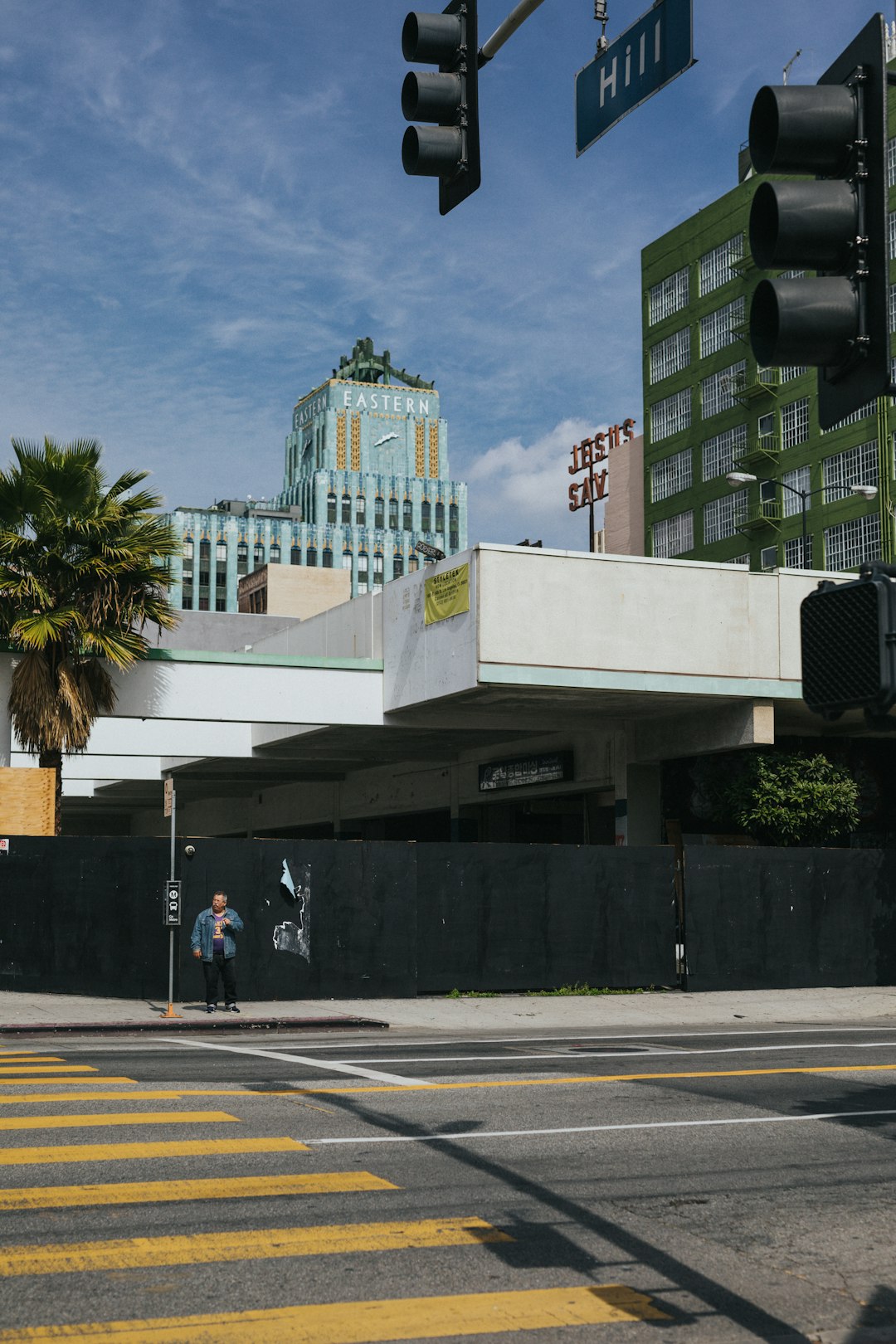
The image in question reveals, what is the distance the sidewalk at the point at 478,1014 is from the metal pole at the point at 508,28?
49.2 ft

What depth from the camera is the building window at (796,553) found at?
213 feet

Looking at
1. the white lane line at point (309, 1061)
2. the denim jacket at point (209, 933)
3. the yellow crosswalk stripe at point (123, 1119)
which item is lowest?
→ the white lane line at point (309, 1061)

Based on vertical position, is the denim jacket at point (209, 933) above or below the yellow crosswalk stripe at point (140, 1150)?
above

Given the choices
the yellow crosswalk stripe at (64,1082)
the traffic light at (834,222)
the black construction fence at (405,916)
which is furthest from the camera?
the black construction fence at (405,916)

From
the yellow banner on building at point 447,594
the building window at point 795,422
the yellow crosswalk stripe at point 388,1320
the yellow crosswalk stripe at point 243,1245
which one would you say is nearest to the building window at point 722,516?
the building window at point 795,422

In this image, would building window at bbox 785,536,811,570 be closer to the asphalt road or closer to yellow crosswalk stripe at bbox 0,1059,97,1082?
the asphalt road

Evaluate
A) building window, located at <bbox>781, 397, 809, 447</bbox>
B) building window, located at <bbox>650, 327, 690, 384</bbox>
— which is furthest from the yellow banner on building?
building window, located at <bbox>650, 327, 690, 384</bbox>

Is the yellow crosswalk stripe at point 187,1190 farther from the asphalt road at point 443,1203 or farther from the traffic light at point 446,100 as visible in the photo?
the traffic light at point 446,100

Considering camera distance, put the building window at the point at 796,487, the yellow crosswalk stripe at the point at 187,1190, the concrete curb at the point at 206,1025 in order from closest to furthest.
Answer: the yellow crosswalk stripe at the point at 187,1190, the concrete curb at the point at 206,1025, the building window at the point at 796,487

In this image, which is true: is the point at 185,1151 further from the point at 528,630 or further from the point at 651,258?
the point at 651,258

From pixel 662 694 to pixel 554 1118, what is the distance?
56.7 ft

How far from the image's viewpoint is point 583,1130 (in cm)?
1188

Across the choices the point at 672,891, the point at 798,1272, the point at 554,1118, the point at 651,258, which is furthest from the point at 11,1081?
the point at 651,258

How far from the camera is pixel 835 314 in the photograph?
502cm
